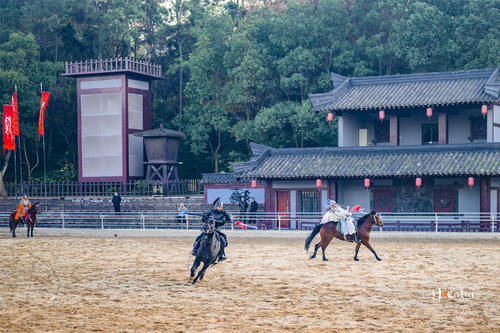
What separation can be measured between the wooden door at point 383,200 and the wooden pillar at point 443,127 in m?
4.16

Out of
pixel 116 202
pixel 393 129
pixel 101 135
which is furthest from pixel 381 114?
pixel 101 135

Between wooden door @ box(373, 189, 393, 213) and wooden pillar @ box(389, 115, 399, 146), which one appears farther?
wooden pillar @ box(389, 115, 399, 146)

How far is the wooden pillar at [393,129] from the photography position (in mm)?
37656

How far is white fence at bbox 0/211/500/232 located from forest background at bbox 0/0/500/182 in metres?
10.9

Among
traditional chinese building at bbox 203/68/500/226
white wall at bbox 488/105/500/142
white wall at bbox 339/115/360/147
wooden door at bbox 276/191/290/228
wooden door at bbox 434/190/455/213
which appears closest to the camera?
traditional chinese building at bbox 203/68/500/226

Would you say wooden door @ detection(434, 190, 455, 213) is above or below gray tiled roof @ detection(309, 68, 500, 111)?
below

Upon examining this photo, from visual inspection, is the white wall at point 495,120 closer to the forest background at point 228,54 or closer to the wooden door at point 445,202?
the wooden door at point 445,202

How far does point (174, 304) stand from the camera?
13.2 meters

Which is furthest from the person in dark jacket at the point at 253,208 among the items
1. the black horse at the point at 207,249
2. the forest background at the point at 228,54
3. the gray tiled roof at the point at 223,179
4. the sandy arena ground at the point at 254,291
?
the black horse at the point at 207,249

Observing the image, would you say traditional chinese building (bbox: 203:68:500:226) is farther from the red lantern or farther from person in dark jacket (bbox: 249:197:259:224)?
person in dark jacket (bbox: 249:197:259:224)

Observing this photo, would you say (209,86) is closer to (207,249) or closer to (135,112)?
(135,112)

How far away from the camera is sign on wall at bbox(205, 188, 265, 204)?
127 ft

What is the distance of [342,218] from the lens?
Answer: 21250 millimetres

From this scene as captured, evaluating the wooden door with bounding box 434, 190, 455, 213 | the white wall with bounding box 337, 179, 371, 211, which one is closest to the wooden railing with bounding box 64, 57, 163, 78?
the white wall with bounding box 337, 179, 371, 211
